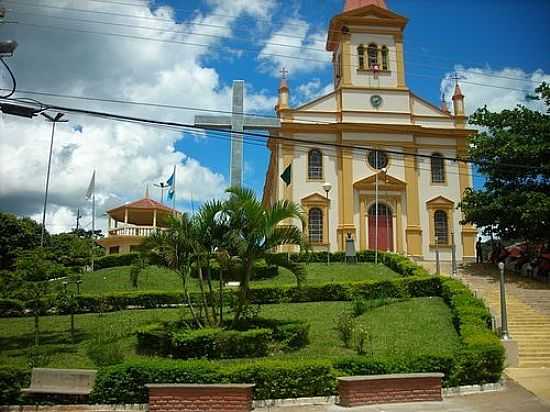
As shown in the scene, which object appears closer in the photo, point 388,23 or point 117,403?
point 117,403

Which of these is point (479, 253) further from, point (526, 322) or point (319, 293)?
point (526, 322)

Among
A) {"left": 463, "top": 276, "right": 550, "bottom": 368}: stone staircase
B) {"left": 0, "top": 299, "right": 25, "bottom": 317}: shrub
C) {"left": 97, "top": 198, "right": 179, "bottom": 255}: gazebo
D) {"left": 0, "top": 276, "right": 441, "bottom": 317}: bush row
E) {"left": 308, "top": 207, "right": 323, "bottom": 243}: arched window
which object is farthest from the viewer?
{"left": 97, "top": 198, "right": 179, "bottom": 255}: gazebo

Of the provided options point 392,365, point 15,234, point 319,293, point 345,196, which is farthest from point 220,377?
point 15,234

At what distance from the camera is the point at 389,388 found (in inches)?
376

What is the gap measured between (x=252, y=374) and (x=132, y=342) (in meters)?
4.76

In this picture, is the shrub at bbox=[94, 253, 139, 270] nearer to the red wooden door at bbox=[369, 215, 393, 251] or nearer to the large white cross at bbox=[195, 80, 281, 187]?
the large white cross at bbox=[195, 80, 281, 187]

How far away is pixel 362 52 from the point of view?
3606 cm

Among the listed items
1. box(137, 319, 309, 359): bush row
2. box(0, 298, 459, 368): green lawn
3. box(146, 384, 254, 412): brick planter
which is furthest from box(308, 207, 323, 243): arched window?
box(146, 384, 254, 412): brick planter

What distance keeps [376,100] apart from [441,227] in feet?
29.4

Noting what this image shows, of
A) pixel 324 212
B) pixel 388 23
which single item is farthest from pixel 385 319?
pixel 388 23

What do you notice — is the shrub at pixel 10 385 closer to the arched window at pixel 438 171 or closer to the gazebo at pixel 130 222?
the gazebo at pixel 130 222

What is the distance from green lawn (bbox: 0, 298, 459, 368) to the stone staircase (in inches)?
69.1

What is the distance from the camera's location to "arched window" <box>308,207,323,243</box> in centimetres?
3278

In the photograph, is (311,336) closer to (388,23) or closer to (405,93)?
(405,93)
